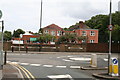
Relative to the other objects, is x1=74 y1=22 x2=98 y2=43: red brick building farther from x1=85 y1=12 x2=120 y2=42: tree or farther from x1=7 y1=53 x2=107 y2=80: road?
x1=7 y1=53 x2=107 y2=80: road

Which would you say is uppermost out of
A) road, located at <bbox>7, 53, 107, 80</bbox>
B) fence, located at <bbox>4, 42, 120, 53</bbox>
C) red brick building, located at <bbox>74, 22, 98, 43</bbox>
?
red brick building, located at <bbox>74, 22, 98, 43</bbox>

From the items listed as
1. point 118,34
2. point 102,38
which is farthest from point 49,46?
point 102,38

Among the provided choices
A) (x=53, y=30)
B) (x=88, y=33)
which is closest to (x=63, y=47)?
(x=88, y=33)

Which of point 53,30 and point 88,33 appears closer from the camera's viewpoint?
point 88,33

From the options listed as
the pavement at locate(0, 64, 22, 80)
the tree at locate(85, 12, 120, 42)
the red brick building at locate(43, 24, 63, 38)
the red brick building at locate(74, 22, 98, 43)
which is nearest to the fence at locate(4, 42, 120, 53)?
the tree at locate(85, 12, 120, 42)

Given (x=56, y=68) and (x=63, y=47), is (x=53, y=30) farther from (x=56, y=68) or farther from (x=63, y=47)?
(x=56, y=68)

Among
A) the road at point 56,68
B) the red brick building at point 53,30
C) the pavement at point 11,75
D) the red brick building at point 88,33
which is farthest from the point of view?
the red brick building at point 53,30

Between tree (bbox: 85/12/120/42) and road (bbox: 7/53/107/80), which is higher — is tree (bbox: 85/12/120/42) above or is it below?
above

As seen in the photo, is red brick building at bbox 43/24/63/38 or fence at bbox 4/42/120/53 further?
red brick building at bbox 43/24/63/38

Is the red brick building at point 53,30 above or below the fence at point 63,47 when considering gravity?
above

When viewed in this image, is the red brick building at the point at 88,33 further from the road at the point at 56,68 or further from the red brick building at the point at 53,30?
the road at the point at 56,68

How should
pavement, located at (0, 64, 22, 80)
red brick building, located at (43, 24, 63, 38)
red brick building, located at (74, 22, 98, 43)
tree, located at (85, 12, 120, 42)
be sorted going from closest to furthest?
pavement, located at (0, 64, 22, 80) → tree, located at (85, 12, 120, 42) → red brick building, located at (74, 22, 98, 43) → red brick building, located at (43, 24, 63, 38)

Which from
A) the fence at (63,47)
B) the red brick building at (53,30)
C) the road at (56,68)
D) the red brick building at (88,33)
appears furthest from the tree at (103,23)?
the road at (56,68)

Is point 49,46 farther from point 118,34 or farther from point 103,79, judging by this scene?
point 103,79
